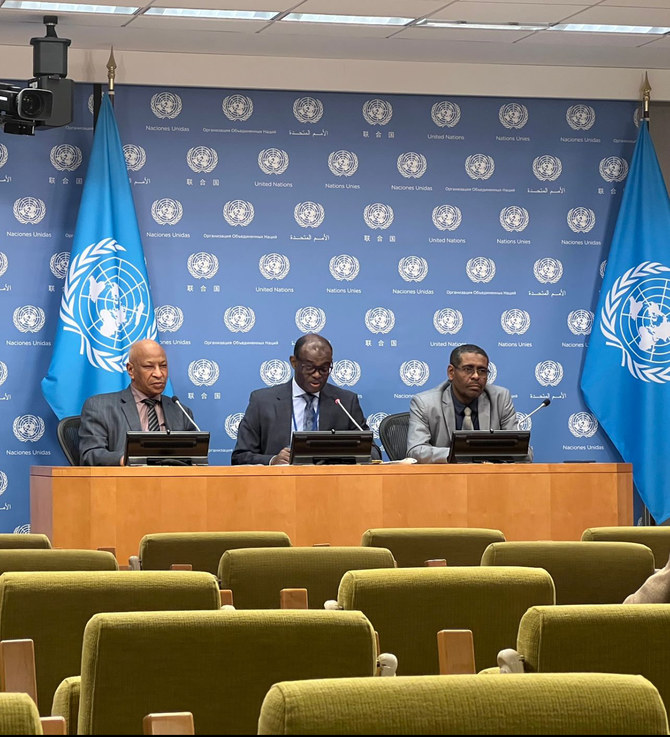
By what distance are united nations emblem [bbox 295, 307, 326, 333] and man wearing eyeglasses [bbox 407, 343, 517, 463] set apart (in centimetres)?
150

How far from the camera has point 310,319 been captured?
31.8ft

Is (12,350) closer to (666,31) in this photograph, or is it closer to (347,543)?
(347,543)

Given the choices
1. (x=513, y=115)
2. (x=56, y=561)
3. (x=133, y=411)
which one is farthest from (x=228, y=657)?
(x=513, y=115)

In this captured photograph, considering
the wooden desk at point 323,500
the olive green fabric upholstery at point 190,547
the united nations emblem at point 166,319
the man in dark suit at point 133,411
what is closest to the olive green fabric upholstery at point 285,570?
the olive green fabric upholstery at point 190,547

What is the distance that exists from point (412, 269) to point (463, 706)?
835cm

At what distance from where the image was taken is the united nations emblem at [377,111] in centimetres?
986

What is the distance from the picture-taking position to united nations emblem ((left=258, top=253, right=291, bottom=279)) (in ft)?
31.6

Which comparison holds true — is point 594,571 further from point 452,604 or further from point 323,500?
point 323,500

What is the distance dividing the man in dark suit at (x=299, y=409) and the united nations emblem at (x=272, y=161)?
1.73 metres

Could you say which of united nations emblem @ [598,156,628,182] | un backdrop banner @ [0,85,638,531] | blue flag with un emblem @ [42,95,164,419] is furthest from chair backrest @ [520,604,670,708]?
united nations emblem @ [598,156,628,182]

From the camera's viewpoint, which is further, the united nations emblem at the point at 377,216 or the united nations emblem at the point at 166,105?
the united nations emblem at the point at 377,216

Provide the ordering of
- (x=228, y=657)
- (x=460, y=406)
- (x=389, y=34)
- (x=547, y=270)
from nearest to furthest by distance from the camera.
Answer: (x=228, y=657) < (x=460, y=406) < (x=389, y=34) < (x=547, y=270)

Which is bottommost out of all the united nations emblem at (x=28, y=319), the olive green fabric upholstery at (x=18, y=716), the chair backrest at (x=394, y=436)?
the olive green fabric upholstery at (x=18, y=716)

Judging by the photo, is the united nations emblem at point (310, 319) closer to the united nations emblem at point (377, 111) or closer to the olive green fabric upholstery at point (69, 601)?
the united nations emblem at point (377, 111)
